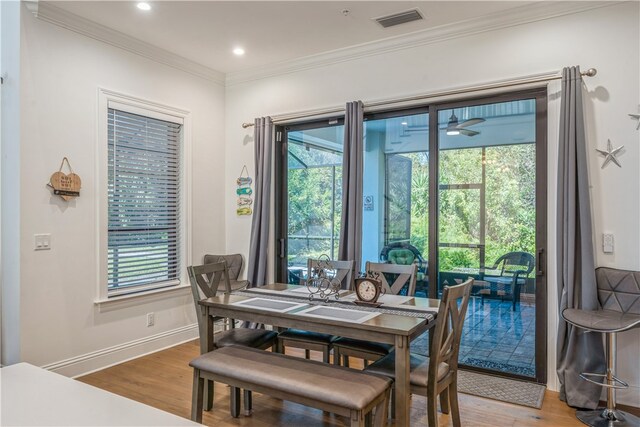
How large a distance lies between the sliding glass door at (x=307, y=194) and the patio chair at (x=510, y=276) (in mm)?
1623

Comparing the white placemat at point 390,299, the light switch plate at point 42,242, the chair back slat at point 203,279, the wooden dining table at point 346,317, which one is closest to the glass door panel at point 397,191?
the white placemat at point 390,299

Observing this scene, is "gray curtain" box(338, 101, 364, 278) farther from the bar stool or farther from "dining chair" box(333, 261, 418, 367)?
the bar stool

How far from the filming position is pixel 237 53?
14.6ft

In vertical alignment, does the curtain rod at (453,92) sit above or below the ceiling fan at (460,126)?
above

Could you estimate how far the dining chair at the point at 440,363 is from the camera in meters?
2.32

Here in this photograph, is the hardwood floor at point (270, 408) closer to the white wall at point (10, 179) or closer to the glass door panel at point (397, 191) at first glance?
the white wall at point (10, 179)

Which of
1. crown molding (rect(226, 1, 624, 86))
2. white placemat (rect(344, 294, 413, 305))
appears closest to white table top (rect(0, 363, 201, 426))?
white placemat (rect(344, 294, 413, 305))

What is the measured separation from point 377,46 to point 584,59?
5.79 ft

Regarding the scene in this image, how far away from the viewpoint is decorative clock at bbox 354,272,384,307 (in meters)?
2.85

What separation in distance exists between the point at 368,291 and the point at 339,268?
833 mm

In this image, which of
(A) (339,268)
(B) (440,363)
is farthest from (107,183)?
(B) (440,363)

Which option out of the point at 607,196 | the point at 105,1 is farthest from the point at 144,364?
the point at 607,196

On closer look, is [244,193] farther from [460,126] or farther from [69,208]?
[460,126]

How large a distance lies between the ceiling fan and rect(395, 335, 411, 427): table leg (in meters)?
2.26
